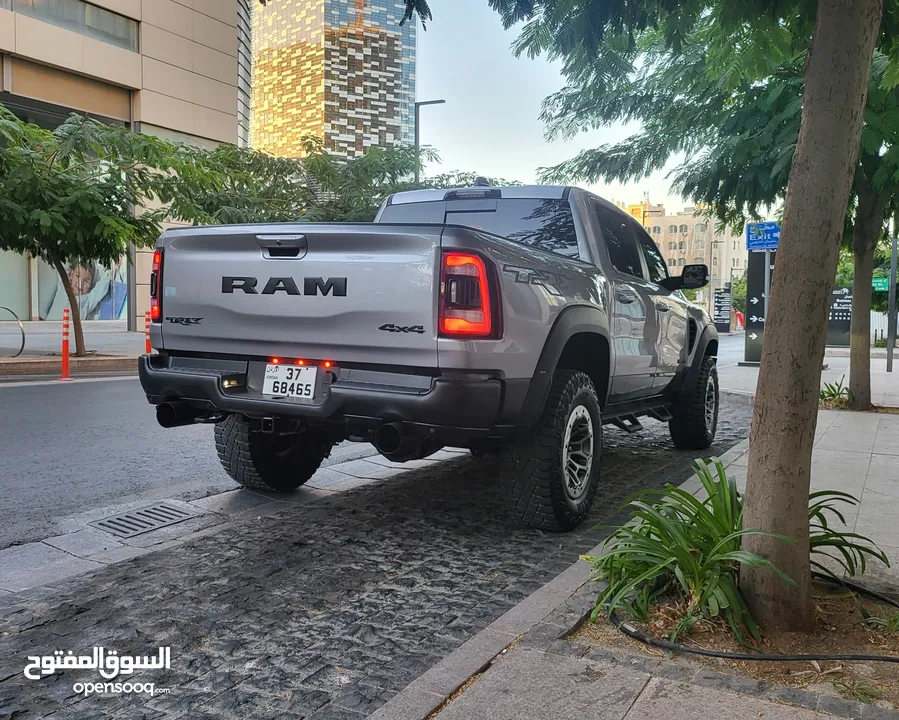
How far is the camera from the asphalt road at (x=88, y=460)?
5.36 metres

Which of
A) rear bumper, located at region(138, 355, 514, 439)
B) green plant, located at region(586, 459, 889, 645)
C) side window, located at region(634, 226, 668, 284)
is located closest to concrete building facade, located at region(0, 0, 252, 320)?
side window, located at region(634, 226, 668, 284)

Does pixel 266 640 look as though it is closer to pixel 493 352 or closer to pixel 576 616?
pixel 576 616

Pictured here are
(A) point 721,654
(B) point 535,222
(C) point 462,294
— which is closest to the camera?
(A) point 721,654

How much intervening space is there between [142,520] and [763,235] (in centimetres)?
1508

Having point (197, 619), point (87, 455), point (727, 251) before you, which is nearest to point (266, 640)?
point (197, 619)

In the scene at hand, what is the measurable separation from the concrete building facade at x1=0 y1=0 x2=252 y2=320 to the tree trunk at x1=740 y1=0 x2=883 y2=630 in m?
27.1

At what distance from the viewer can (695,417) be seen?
7.72 meters

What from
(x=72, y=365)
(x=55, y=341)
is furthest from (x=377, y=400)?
(x=55, y=341)

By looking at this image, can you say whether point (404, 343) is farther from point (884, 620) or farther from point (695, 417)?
point (695, 417)

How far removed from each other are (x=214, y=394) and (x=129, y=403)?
6.34 m

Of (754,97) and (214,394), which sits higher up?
(754,97)

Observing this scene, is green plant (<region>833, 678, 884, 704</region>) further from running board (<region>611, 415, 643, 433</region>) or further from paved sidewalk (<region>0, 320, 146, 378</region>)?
paved sidewalk (<region>0, 320, 146, 378</region>)

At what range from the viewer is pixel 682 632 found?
3.20 meters

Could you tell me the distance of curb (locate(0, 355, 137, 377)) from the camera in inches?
534
